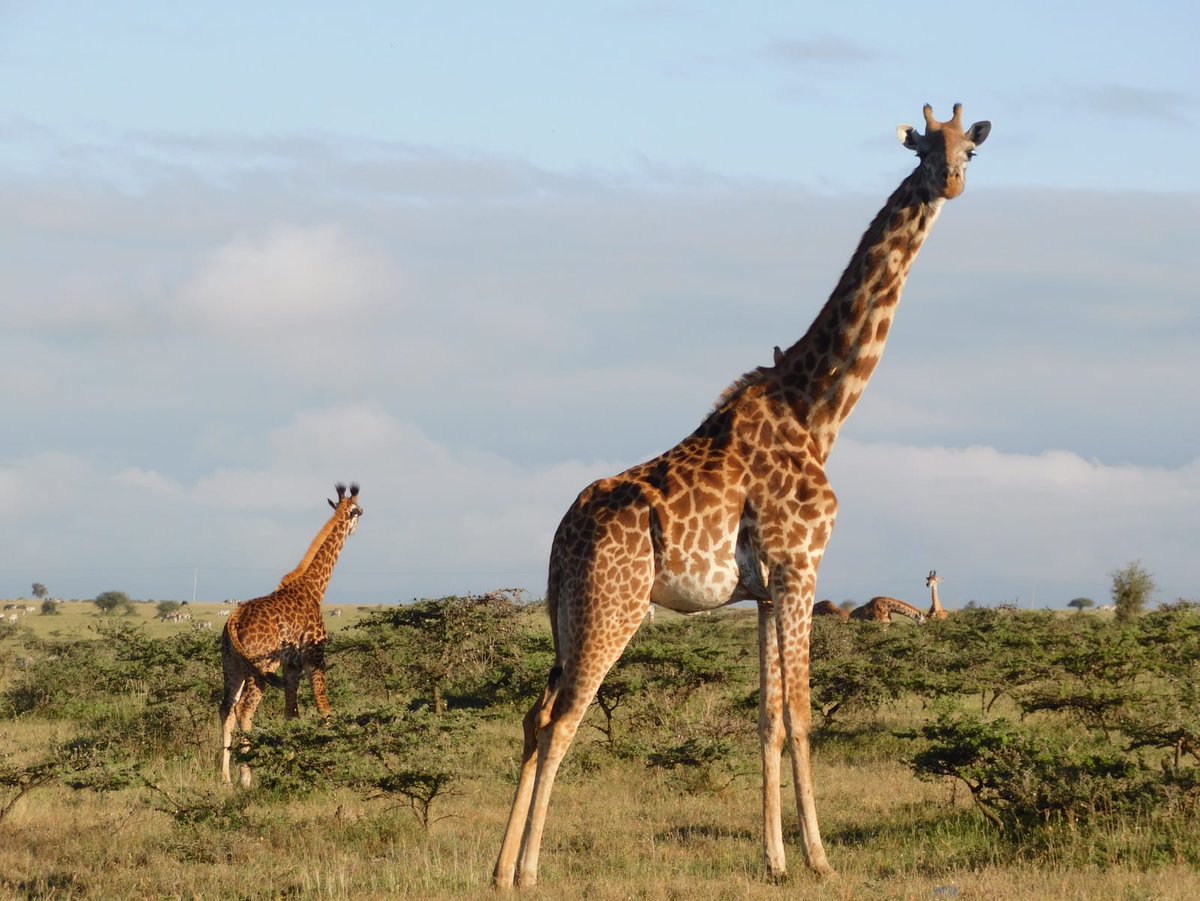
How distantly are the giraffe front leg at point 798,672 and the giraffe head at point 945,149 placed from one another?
107 inches

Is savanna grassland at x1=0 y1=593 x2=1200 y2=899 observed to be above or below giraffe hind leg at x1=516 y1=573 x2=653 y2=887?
below

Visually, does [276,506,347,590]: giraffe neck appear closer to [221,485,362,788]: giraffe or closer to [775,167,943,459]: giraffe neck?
[221,485,362,788]: giraffe

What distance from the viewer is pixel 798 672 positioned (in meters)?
9.02

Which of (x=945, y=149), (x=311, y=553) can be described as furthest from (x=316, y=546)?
(x=945, y=149)

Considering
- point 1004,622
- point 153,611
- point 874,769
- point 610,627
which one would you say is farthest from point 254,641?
point 153,611

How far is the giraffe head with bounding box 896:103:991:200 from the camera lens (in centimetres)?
932

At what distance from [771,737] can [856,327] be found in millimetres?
2837

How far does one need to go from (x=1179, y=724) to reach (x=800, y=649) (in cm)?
409

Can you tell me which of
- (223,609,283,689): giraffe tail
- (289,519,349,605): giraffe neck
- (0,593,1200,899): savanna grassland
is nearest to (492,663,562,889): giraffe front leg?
(0,593,1200,899): savanna grassland

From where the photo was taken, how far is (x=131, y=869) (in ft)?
32.9

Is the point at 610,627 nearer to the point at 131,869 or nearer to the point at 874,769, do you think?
the point at 131,869

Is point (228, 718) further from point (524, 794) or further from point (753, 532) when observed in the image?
point (753, 532)

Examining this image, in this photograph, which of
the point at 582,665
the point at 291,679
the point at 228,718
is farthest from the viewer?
the point at 291,679

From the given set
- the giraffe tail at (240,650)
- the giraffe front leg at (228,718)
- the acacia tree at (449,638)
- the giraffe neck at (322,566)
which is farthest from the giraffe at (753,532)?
the acacia tree at (449,638)
